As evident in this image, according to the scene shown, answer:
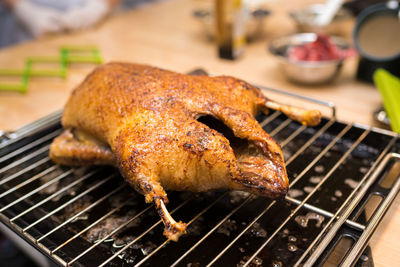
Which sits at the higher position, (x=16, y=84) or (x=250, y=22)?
(x=250, y=22)

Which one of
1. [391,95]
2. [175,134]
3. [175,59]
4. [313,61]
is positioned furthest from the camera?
[175,59]

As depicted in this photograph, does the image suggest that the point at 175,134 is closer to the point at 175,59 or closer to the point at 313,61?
the point at 313,61

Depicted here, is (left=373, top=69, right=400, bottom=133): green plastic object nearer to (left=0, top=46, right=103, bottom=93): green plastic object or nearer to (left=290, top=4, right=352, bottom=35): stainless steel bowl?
(left=290, top=4, right=352, bottom=35): stainless steel bowl

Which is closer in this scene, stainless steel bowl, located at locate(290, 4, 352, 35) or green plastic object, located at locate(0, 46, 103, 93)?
green plastic object, located at locate(0, 46, 103, 93)

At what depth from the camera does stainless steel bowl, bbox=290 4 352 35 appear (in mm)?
2453

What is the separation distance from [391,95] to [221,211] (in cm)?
89

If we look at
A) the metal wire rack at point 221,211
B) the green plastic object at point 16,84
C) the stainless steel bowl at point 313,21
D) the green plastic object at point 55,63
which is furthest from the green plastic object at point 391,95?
the green plastic object at point 16,84

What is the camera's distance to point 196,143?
3.50 feet

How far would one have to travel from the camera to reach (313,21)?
2480 mm

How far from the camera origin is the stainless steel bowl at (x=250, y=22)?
2551 millimetres

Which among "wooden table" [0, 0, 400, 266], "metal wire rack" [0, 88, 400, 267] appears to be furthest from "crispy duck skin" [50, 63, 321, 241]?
"wooden table" [0, 0, 400, 266]

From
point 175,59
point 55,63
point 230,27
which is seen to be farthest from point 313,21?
point 55,63

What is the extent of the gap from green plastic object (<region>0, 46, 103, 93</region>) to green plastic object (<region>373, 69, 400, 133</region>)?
1594 mm

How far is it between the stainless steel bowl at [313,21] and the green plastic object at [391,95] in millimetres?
753
